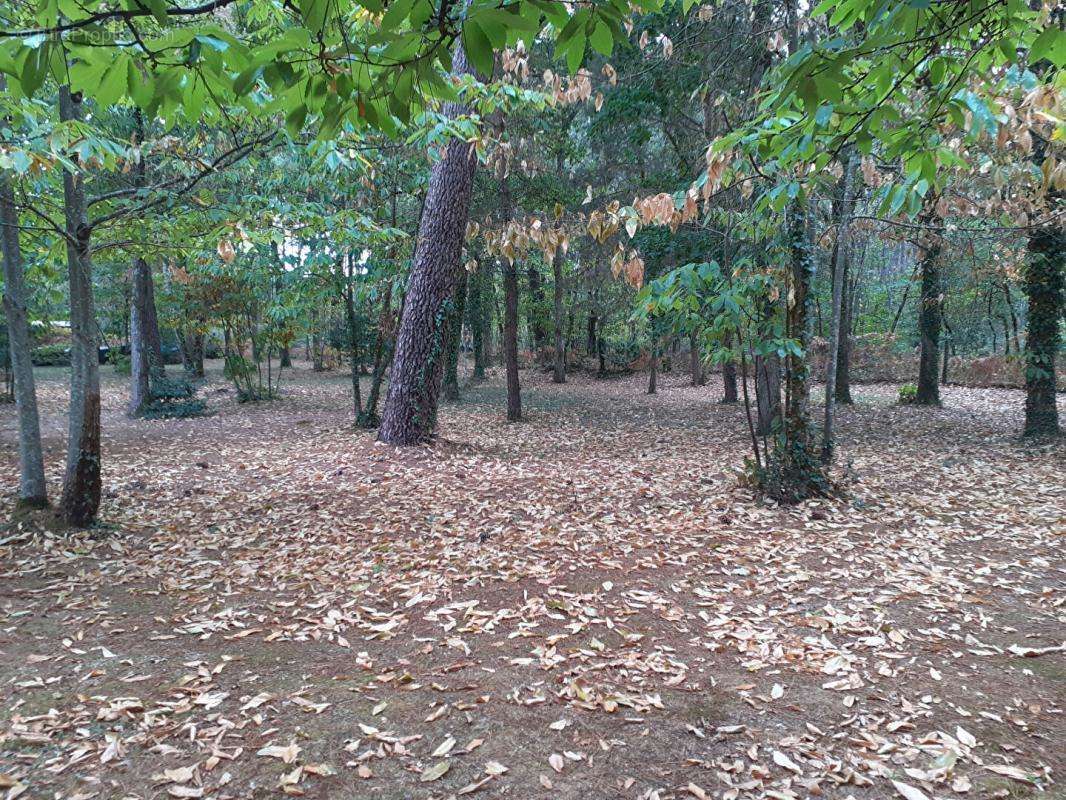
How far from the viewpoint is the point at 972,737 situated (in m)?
2.19

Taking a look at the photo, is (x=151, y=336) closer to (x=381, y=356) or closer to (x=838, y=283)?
(x=381, y=356)

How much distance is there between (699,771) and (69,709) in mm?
Answer: 2471

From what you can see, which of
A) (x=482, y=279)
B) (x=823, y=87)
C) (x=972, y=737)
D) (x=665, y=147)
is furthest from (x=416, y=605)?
(x=482, y=279)

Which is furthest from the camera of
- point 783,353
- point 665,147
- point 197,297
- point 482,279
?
point 482,279

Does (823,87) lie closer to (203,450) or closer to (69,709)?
(69,709)

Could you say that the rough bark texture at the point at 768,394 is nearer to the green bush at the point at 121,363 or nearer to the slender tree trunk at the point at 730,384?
the slender tree trunk at the point at 730,384

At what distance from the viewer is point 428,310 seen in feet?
23.5

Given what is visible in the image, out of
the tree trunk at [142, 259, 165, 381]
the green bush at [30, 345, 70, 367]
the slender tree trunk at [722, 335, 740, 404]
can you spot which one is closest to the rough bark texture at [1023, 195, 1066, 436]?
the slender tree trunk at [722, 335, 740, 404]

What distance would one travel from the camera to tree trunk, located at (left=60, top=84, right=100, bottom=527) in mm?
4113

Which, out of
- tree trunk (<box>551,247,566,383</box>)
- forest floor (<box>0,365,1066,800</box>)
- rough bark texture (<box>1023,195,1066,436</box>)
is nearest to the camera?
forest floor (<box>0,365,1066,800</box>)

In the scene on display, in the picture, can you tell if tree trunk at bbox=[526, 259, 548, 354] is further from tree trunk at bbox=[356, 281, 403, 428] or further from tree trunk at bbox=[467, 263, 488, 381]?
tree trunk at bbox=[356, 281, 403, 428]

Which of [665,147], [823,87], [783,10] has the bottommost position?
[823,87]

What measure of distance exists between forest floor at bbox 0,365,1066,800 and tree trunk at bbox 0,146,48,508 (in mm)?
377

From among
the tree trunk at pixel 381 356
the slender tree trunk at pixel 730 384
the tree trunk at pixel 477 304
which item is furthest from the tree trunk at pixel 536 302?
the tree trunk at pixel 381 356
